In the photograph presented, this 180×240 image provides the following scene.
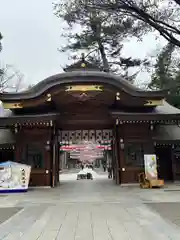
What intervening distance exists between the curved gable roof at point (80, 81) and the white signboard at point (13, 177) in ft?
13.3

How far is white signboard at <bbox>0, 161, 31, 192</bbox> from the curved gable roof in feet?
13.3

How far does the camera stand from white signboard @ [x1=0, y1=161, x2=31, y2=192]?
13273 millimetres

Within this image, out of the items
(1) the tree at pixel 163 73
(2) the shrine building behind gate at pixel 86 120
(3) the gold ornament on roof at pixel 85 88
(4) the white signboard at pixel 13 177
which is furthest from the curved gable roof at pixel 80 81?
(1) the tree at pixel 163 73

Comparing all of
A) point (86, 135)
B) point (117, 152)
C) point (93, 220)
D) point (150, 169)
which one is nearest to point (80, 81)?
point (86, 135)

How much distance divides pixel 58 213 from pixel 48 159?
7728 mm

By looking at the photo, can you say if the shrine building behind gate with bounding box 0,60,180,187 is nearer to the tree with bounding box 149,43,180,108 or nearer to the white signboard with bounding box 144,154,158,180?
the white signboard with bounding box 144,154,158,180

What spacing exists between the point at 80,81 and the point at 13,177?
5.74 m

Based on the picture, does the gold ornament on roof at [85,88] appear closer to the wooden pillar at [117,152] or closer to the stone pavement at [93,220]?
the wooden pillar at [117,152]

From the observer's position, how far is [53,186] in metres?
15.5

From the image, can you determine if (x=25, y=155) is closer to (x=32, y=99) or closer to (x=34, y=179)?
(x=34, y=179)

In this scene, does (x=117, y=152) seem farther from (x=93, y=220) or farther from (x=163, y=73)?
(x=163, y=73)

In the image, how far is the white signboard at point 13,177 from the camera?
43.5 ft

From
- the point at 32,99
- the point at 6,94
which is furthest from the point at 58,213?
the point at 6,94

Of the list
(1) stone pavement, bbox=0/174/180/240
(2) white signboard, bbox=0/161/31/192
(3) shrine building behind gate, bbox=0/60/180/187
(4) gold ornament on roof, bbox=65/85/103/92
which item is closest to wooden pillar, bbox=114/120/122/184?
(3) shrine building behind gate, bbox=0/60/180/187
